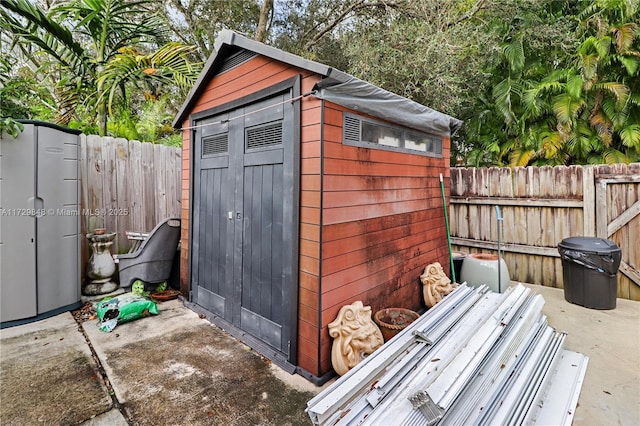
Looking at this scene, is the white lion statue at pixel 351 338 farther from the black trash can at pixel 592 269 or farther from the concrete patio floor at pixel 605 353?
the black trash can at pixel 592 269

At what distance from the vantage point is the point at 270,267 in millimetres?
2650

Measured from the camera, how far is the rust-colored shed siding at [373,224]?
2.31m

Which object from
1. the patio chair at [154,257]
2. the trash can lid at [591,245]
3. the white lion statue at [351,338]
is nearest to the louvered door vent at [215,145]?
the patio chair at [154,257]

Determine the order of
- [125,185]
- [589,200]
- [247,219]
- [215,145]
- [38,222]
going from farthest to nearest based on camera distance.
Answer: [125,185], [589,200], [215,145], [38,222], [247,219]

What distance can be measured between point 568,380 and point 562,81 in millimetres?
7019

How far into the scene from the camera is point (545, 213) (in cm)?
429

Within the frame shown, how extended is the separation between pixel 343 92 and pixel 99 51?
437 cm

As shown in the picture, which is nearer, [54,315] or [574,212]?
[54,315]

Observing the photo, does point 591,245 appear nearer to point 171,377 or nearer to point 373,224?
point 373,224

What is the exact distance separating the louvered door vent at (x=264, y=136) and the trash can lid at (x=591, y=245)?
347 centimetres

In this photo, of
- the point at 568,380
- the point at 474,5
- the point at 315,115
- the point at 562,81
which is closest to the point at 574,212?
the point at 568,380

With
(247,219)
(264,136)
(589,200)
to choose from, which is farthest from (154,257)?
(589,200)

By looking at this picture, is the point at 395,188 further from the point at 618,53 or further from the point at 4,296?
the point at 618,53

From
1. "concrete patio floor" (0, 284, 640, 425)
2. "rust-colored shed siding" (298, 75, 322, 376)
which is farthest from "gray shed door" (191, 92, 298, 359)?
"concrete patio floor" (0, 284, 640, 425)
